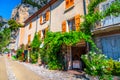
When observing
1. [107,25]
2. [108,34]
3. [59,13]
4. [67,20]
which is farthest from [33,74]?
[59,13]

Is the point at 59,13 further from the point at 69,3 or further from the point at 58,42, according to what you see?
the point at 58,42

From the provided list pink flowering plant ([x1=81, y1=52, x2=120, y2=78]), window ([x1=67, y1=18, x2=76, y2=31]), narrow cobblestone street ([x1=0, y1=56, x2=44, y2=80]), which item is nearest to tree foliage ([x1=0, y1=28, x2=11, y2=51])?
narrow cobblestone street ([x1=0, y1=56, x2=44, y2=80])

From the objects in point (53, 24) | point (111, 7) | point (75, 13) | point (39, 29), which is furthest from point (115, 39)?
point (39, 29)

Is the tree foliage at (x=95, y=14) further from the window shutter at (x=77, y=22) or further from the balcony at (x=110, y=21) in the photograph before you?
the window shutter at (x=77, y=22)

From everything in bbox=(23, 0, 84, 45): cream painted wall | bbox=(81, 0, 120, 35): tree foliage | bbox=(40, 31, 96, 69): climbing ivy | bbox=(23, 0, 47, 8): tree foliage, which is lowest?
bbox=(40, 31, 96, 69): climbing ivy

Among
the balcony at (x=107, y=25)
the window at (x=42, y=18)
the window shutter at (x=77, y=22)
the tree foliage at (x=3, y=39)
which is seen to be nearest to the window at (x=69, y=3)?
the window shutter at (x=77, y=22)

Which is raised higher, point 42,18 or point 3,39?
point 3,39

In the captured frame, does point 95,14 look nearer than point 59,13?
Yes

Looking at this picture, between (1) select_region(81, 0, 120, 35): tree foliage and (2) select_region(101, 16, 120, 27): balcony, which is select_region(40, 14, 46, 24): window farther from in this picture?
(2) select_region(101, 16, 120, 27): balcony

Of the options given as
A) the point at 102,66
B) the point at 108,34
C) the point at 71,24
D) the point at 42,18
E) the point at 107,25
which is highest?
the point at 42,18

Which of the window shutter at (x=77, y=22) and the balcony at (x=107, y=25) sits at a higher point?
the window shutter at (x=77, y=22)

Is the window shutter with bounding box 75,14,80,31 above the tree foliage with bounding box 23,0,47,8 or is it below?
below

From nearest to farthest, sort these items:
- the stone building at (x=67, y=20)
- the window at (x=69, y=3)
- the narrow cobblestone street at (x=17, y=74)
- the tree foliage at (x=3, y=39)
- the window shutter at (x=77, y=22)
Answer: the narrow cobblestone street at (x=17, y=74)
the window shutter at (x=77, y=22)
the stone building at (x=67, y=20)
the window at (x=69, y=3)
the tree foliage at (x=3, y=39)

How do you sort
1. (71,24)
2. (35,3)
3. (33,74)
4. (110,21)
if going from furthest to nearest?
1. (35,3)
2. (71,24)
3. (33,74)
4. (110,21)
